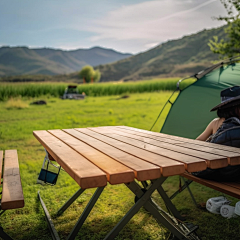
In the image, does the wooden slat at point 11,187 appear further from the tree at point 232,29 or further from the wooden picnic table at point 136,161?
the tree at point 232,29

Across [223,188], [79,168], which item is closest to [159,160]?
[79,168]

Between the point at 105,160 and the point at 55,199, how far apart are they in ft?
6.32

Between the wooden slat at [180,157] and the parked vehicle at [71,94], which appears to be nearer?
the wooden slat at [180,157]

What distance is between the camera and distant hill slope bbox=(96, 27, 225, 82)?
250 ft

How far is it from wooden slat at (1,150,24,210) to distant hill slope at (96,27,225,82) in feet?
223

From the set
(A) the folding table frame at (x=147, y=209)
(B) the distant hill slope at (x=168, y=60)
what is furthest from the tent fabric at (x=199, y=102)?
(B) the distant hill slope at (x=168, y=60)

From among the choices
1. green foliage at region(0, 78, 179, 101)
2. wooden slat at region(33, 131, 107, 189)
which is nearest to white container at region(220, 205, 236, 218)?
wooden slat at region(33, 131, 107, 189)

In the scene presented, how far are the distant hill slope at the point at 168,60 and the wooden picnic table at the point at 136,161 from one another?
2683 inches

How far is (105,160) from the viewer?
5.52 feet

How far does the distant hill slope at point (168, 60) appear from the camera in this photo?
3004 inches

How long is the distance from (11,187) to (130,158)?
96cm

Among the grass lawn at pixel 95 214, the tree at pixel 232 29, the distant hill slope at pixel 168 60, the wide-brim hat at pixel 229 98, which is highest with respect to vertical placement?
the distant hill slope at pixel 168 60

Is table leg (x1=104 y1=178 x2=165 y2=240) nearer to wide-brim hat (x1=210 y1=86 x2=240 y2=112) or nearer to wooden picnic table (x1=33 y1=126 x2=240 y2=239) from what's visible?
wooden picnic table (x1=33 y1=126 x2=240 y2=239)

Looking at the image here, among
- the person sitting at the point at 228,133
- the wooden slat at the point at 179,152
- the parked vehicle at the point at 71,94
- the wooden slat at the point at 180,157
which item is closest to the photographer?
the wooden slat at the point at 180,157
